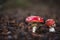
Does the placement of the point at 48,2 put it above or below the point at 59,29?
above

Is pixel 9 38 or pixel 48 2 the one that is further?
pixel 48 2

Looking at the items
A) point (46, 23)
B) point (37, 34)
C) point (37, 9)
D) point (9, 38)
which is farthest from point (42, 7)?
point (9, 38)

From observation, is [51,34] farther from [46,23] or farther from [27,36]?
[27,36]

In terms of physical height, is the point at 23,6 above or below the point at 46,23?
above

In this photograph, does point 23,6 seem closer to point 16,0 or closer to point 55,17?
point 16,0

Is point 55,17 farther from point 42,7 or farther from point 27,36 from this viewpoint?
point 27,36

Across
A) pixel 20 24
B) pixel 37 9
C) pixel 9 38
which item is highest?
pixel 37 9

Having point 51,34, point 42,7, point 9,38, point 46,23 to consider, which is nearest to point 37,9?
point 42,7
